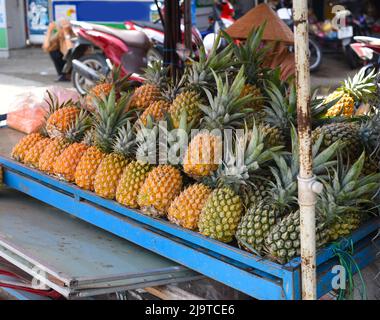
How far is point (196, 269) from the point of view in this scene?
2.82 m

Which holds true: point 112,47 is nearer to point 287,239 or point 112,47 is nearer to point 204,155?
point 204,155

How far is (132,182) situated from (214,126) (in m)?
0.50

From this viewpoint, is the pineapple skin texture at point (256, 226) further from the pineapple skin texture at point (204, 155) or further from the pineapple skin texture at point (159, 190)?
the pineapple skin texture at point (159, 190)

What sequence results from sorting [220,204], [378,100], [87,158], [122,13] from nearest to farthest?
[220,204] < [378,100] < [87,158] < [122,13]

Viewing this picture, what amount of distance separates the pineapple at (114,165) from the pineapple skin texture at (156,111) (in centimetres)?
18

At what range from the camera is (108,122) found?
3.32 meters

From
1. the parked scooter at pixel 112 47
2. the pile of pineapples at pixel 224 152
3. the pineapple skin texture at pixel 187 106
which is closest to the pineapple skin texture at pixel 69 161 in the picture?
the pile of pineapples at pixel 224 152

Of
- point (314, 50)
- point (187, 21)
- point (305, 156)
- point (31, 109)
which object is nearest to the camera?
point (305, 156)

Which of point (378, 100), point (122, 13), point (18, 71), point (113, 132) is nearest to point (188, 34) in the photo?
point (113, 132)

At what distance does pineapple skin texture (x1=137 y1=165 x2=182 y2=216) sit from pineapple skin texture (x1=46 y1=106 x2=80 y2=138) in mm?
963

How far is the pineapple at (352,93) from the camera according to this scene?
3660 millimetres

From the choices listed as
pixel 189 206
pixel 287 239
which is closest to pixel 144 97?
pixel 189 206
